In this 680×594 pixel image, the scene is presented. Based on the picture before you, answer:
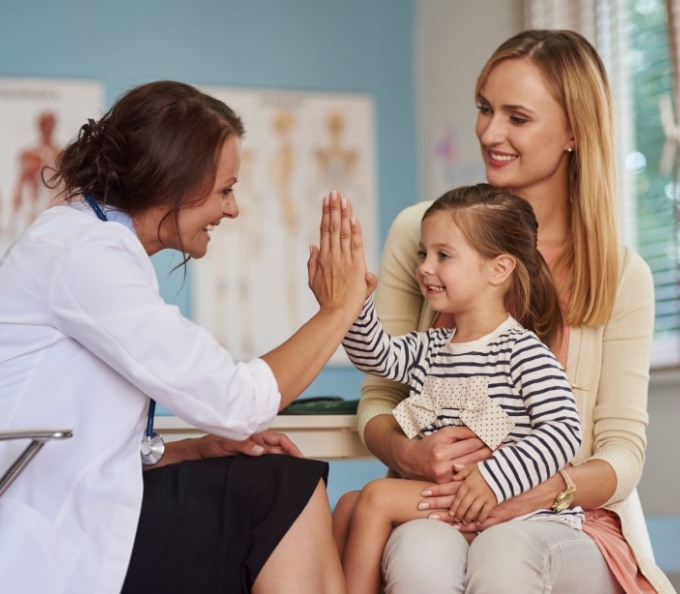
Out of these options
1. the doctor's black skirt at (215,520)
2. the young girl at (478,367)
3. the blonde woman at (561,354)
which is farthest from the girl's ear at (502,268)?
Result: the doctor's black skirt at (215,520)

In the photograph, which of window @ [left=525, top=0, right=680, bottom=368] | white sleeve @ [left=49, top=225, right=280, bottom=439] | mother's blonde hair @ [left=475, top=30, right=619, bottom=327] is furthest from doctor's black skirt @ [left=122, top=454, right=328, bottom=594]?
window @ [left=525, top=0, right=680, bottom=368]

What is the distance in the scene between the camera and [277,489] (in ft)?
4.80

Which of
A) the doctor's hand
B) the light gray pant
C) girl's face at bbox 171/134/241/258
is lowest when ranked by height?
the light gray pant

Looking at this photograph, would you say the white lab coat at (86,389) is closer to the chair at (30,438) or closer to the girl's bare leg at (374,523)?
the chair at (30,438)

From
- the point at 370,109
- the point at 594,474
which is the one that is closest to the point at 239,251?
the point at 370,109

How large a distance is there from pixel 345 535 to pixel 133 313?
579 millimetres

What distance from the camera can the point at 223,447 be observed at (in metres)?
1.61

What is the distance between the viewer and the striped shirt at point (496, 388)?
1620mm

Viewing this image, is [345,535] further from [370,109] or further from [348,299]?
[370,109]

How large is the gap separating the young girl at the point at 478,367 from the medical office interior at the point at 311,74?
7.38 feet

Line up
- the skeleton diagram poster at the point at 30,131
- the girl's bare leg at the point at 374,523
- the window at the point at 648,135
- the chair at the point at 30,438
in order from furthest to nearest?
the skeleton diagram poster at the point at 30,131 → the window at the point at 648,135 → the girl's bare leg at the point at 374,523 → the chair at the point at 30,438

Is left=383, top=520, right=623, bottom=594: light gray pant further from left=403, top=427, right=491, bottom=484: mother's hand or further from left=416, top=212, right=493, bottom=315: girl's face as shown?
left=416, top=212, right=493, bottom=315: girl's face

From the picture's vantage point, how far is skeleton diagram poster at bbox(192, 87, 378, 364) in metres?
4.25

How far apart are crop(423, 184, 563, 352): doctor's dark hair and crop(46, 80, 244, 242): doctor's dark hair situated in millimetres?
447
